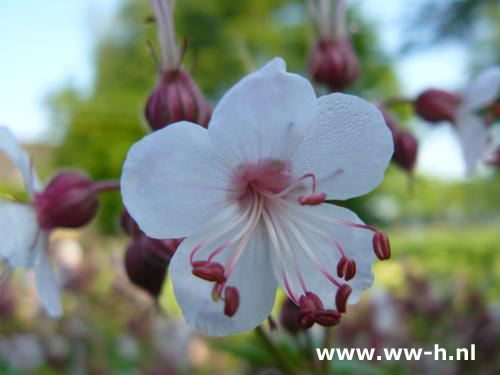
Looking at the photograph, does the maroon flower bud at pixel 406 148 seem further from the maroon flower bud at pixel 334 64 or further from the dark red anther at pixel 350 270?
the dark red anther at pixel 350 270

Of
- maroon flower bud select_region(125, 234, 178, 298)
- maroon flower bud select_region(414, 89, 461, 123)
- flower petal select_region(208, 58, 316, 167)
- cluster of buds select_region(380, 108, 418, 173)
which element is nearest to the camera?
flower petal select_region(208, 58, 316, 167)

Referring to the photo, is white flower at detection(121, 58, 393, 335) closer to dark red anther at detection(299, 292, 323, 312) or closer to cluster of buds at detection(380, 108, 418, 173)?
dark red anther at detection(299, 292, 323, 312)

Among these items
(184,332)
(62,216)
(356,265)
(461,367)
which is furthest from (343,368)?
(184,332)

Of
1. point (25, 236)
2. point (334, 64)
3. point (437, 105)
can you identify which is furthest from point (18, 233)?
point (437, 105)

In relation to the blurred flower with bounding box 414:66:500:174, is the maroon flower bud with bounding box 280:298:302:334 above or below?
below

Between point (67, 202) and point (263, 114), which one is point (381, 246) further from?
point (67, 202)

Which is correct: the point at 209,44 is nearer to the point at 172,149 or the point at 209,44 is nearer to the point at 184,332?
the point at 184,332

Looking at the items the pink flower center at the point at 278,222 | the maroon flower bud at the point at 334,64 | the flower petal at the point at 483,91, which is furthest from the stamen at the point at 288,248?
the flower petal at the point at 483,91

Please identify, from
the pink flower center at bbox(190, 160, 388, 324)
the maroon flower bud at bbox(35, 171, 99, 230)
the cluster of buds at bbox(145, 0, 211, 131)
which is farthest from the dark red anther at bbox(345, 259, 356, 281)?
the maroon flower bud at bbox(35, 171, 99, 230)
